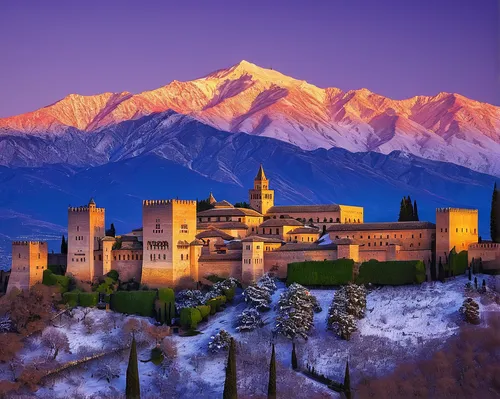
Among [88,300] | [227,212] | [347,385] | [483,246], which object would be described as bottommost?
[347,385]

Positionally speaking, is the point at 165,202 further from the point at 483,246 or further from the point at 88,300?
the point at 483,246

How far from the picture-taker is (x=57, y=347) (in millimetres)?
53906

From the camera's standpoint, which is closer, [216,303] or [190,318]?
[190,318]

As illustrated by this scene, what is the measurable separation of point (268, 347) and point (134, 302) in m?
8.62

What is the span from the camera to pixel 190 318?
55.2 metres

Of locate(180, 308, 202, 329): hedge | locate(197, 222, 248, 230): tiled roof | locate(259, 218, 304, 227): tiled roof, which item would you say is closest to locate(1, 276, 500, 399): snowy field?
locate(180, 308, 202, 329): hedge

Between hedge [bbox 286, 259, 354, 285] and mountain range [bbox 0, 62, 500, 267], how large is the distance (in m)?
110

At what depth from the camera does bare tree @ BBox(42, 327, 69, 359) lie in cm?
5409

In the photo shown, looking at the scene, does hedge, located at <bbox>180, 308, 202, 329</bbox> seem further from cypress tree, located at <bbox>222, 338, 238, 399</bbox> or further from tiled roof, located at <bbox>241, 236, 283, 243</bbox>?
cypress tree, located at <bbox>222, 338, 238, 399</bbox>

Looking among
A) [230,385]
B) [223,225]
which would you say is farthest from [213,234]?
[230,385]

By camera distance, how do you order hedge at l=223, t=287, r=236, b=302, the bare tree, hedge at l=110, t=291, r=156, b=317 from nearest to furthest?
the bare tree
hedge at l=110, t=291, r=156, b=317
hedge at l=223, t=287, r=236, b=302

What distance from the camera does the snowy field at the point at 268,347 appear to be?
49438 millimetres

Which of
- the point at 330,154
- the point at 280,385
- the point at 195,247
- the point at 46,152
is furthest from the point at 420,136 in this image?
the point at 280,385

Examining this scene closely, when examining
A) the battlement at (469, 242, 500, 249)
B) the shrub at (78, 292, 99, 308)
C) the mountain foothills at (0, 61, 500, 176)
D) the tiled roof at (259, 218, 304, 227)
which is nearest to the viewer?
the battlement at (469, 242, 500, 249)
